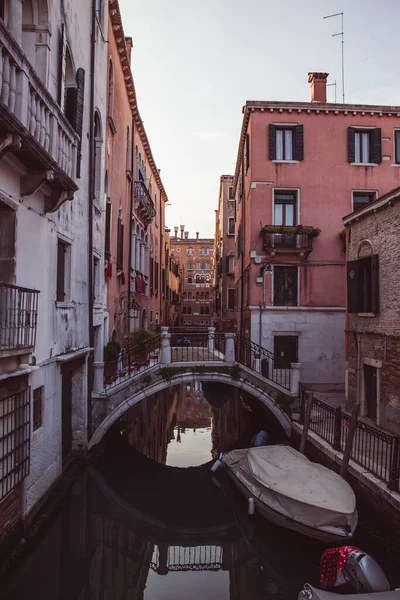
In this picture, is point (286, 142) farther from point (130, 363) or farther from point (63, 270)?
point (63, 270)

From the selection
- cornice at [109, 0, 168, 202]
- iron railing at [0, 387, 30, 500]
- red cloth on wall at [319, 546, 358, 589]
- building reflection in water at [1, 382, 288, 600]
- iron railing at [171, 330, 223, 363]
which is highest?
cornice at [109, 0, 168, 202]

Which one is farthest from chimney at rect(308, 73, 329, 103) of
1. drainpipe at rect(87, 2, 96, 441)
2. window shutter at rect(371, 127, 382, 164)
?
drainpipe at rect(87, 2, 96, 441)

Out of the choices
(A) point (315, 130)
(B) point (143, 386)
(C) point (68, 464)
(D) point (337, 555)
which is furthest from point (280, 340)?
(D) point (337, 555)

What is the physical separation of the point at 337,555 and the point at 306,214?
→ 12805 millimetres

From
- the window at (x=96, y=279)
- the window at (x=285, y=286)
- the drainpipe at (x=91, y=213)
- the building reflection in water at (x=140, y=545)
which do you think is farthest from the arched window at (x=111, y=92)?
the building reflection in water at (x=140, y=545)

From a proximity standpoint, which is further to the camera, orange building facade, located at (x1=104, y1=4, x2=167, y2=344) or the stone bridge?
orange building facade, located at (x1=104, y1=4, x2=167, y2=344)

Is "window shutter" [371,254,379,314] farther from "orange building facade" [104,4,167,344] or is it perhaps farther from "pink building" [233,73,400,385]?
"orange building facade" [104,4,167,344]

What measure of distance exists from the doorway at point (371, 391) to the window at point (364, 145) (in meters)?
8.88

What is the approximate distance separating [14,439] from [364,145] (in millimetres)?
16029

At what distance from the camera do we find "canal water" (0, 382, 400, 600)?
22.7ft

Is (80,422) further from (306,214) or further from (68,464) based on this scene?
(306,214)

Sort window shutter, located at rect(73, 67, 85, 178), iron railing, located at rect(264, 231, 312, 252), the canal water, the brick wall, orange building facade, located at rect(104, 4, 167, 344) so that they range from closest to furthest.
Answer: the canal water < window shutter, located at rect(73, 67, 85, 178) < the brick wall < orange building facade, located at rect(104, 4, 167, 344) < iron railing, located at rect(264, 231, 312, 252)

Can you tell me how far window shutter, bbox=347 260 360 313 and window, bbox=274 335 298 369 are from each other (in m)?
4.32

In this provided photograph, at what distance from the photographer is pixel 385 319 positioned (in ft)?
35.8
